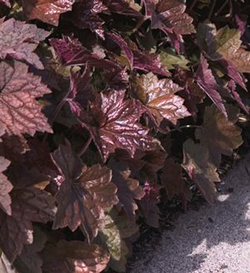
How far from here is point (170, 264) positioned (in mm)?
2801

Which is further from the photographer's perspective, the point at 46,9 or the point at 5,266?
the point at 46,9

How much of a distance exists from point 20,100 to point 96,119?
0.32 m

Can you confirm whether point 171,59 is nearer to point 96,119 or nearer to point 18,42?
point 96,119

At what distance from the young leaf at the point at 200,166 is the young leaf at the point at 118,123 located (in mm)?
622

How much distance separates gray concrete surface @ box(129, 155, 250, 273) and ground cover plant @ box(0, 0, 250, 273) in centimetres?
15

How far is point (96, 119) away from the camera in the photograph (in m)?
2.27

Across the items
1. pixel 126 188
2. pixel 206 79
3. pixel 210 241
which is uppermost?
pixel 206 79

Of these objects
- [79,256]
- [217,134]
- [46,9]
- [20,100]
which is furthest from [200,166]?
[20,100]

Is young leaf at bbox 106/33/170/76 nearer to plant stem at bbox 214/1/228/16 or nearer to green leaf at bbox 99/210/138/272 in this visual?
green leaf at bbox 99/210/138/272

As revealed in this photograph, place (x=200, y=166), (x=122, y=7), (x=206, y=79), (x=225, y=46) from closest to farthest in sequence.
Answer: (x=122, y=7), (x=206, y=79), (x=200, y=166), (x=225, y=46)

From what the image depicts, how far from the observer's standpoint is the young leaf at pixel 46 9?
7.86ft

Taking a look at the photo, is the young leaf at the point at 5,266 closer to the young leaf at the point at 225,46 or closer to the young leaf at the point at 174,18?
the young leaf at the point at 174,18


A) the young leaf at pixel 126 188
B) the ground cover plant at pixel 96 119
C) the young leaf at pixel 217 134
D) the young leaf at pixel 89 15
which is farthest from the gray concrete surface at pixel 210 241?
the young leaf at pixel 89 15

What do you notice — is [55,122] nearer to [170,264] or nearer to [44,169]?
[44,169]
